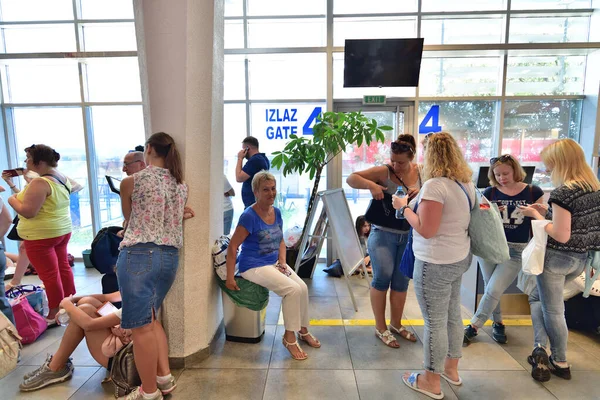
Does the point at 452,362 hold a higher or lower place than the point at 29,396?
higher

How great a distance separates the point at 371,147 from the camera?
473 cm

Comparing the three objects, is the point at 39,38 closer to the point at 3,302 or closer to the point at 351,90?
the point at 3,302

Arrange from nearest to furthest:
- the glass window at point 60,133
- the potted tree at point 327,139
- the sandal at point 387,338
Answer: the sandal at point 387,338 → the potted tree at point 327,139 → the glass window at point 60,133

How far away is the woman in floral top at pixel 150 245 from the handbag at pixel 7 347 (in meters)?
0.48

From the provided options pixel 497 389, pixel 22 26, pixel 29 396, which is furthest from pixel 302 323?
pixel 22 26

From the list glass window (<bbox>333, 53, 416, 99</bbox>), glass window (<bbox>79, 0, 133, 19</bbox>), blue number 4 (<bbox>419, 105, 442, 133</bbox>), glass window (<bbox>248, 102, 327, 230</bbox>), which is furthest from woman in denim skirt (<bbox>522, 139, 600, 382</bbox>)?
glass window (<bbox>79, 0, 133, 19</bbox>)

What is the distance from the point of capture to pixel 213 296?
259cm

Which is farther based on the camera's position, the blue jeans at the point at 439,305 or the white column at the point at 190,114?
the white column at the point at 190,114

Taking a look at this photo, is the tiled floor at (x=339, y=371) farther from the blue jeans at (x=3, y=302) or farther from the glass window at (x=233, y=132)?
the glass window at (x=233, y=132)

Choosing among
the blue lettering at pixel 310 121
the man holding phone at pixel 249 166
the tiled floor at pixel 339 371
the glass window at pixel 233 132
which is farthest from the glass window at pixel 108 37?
the tiled floor at pixel 339 371

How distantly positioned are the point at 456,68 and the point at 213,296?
4.19 m

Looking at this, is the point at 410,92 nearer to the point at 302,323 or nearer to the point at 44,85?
the point at 302,323

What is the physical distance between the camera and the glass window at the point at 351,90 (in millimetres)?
4484

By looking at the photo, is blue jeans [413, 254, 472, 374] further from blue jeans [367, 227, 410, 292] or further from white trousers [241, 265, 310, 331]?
white trousers [241, 265, 310, 331]
